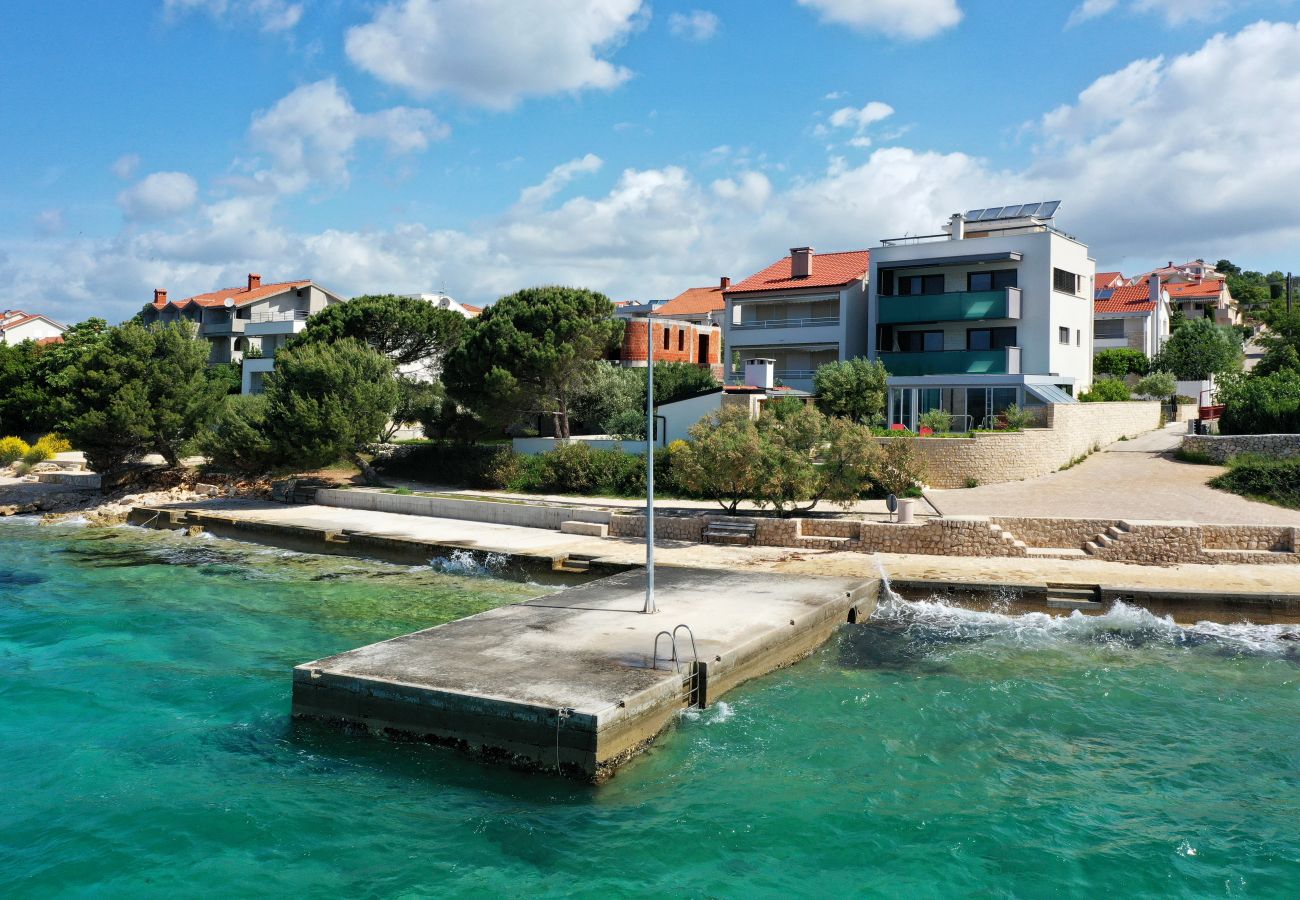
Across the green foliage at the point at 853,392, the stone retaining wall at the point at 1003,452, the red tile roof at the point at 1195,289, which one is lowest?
the stone retaining wall at the point at 1003,452

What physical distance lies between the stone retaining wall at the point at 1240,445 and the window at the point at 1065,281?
39.0ft

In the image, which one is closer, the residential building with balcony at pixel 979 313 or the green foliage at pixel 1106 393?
the residential building with balcony at pixel 979 313

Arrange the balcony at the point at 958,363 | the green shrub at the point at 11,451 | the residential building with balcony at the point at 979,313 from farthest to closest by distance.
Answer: the green shrub at the point at 11,451 < the balcony at the point at 958,363 < the residential building with balcony at the point at 979,313

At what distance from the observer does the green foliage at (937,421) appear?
3681cm

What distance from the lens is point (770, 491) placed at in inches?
1131

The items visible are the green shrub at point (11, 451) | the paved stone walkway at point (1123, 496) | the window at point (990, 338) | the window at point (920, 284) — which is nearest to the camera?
the paved stone walkway at point (1123, 496)

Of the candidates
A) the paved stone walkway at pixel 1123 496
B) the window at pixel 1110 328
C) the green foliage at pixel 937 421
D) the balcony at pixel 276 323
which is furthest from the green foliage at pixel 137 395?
the window at pixel 1110 328

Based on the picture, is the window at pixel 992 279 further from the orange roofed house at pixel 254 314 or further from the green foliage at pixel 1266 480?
the orange roofed house at pixel 254 314

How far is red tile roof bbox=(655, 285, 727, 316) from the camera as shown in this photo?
7369cm

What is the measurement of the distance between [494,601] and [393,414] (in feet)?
76.1

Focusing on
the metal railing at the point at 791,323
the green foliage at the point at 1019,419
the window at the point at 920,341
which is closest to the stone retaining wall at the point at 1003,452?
the green foliage at the point at 1019,419

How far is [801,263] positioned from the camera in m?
51.9

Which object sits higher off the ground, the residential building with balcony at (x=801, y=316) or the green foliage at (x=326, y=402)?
the residential building with balcony at (x=801, y=316)

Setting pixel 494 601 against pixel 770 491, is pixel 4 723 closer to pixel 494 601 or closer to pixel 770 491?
pixel 494 601
